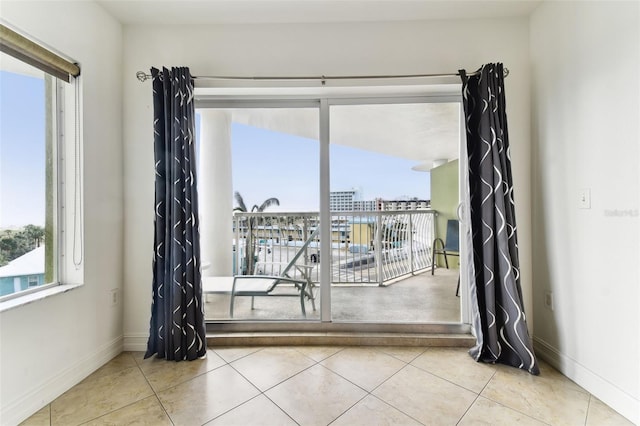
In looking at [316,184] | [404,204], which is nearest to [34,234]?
[316,184]

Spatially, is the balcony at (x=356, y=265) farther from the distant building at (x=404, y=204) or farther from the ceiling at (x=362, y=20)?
the ceiling at (x=362, y=20)

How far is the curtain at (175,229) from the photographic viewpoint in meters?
1.78

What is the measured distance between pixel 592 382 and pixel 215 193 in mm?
2744

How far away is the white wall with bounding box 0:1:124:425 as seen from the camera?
132cm

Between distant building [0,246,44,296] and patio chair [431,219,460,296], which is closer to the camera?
distant building [0,246,44,296]

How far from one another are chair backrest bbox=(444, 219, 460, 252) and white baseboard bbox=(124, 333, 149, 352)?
2578 millimetres

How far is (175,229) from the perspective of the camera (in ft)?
5.78

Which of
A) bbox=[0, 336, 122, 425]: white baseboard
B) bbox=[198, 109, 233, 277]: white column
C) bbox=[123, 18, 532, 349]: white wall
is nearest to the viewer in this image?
bbox=[0, 336, 122, 425]: white baseboard

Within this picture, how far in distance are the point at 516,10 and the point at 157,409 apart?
130 inches

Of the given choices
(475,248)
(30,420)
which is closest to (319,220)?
(475,248)

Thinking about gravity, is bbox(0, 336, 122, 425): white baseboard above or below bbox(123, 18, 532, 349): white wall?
below

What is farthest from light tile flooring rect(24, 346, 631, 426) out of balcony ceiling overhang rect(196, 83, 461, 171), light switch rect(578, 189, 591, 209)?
balcony ceiling overhang rect(196, 83, 461, 171)

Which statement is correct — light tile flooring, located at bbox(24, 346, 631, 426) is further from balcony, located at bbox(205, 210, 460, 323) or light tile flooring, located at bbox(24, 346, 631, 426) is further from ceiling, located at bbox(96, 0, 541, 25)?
ceiling, located at bbox(96, 0, 541, 25)

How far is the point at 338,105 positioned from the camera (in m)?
2.13
